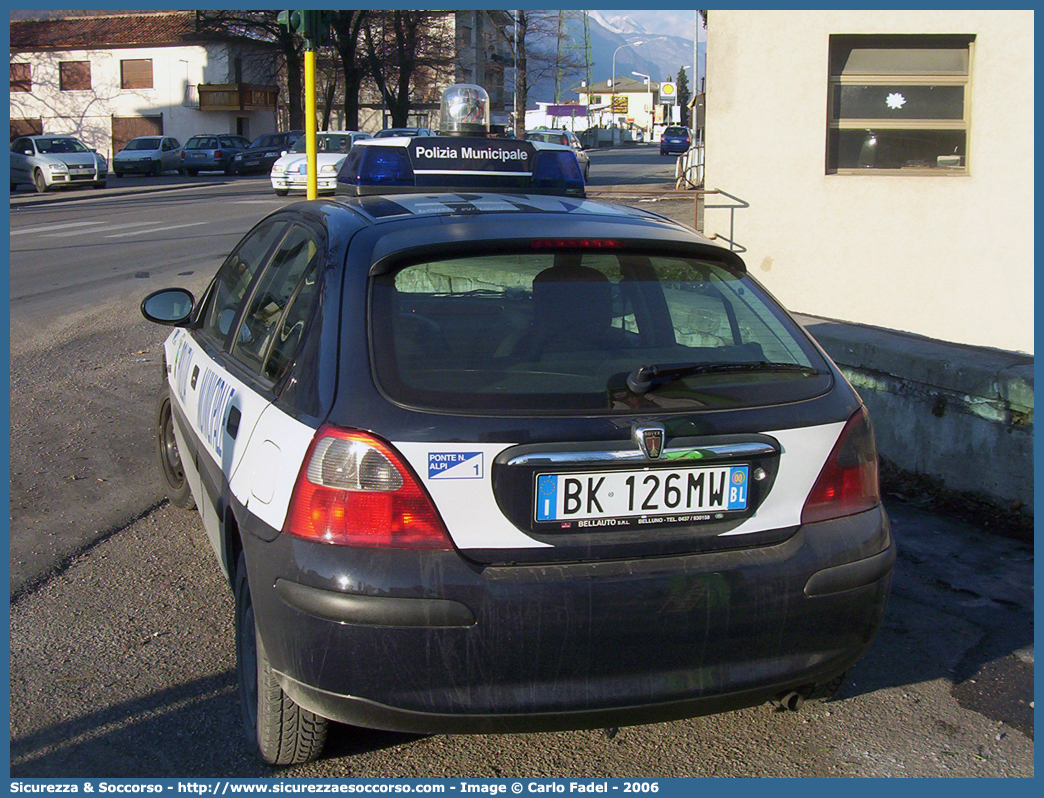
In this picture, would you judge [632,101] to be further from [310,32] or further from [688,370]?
[688,370]

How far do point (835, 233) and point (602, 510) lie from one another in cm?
756

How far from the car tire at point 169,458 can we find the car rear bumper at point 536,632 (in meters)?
2.40

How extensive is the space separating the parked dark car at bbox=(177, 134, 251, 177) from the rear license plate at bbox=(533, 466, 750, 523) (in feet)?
141

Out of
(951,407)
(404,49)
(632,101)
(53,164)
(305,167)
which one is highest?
(632,101)

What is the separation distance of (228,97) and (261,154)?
12270mm

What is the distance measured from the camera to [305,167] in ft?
87.9

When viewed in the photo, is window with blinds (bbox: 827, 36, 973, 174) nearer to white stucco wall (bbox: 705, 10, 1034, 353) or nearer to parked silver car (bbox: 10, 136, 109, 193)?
white stucco wall (bbox: 705, 10, 1034, 353)

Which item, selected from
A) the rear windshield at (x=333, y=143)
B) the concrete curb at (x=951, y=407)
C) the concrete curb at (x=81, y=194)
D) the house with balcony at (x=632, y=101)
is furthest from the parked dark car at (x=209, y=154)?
the house with balcony at (x=632, y=101)

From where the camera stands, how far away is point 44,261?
1445 cm

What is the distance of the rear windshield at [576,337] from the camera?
2742 millimetres

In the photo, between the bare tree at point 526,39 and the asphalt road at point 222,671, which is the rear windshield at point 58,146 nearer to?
the bare tree at point 526,39

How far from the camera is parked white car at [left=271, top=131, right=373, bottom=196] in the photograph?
25953 millimetres

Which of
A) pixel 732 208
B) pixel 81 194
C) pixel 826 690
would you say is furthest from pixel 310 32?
pixel 81 194

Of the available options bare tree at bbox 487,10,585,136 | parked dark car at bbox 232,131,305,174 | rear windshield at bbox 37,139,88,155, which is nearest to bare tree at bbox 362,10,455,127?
parked dark car at bbox 232,131,305,174
